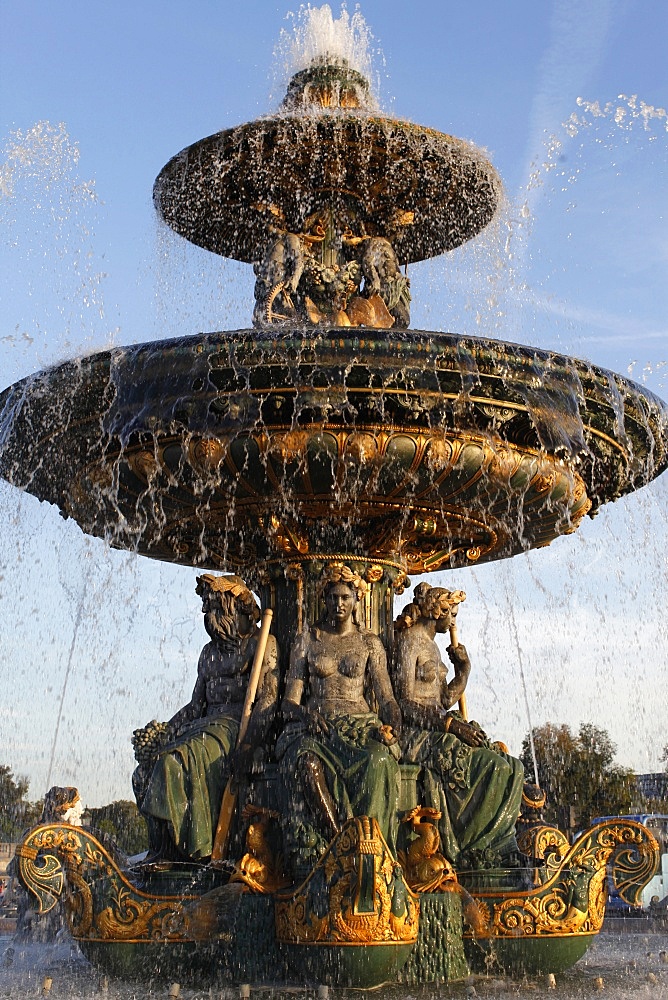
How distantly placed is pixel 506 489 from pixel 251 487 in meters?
1.70

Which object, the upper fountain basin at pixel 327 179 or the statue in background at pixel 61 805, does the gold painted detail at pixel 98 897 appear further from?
the upper fountain basin at pixel 327 179

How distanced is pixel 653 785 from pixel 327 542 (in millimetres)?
27735

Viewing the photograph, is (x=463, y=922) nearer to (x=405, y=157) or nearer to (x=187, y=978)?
(x=187, y=978)

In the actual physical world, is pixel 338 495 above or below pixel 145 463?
below

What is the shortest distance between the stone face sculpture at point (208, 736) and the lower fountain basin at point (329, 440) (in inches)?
21.7

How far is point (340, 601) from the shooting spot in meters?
7.76

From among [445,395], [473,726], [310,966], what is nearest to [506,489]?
[445,395]

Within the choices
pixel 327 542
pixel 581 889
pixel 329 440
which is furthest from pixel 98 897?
pixel 329 440

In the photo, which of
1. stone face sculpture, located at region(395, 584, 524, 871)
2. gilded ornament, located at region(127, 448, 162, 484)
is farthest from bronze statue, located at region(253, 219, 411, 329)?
stone face sculpture, located at region(395, 584, 524, 871)

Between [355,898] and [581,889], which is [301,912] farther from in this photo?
[581,889]

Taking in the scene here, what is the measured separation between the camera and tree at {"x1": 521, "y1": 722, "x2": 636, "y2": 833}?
100 feet

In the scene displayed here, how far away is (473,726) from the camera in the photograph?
7672mm

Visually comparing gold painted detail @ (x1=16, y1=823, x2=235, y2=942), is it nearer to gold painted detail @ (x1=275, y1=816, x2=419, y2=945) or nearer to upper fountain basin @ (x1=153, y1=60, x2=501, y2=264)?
gold painted detail @ (x1=275, y1=816, x2=419, y2=945)

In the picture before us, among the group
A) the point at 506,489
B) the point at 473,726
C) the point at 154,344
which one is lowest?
the point at 473,726
